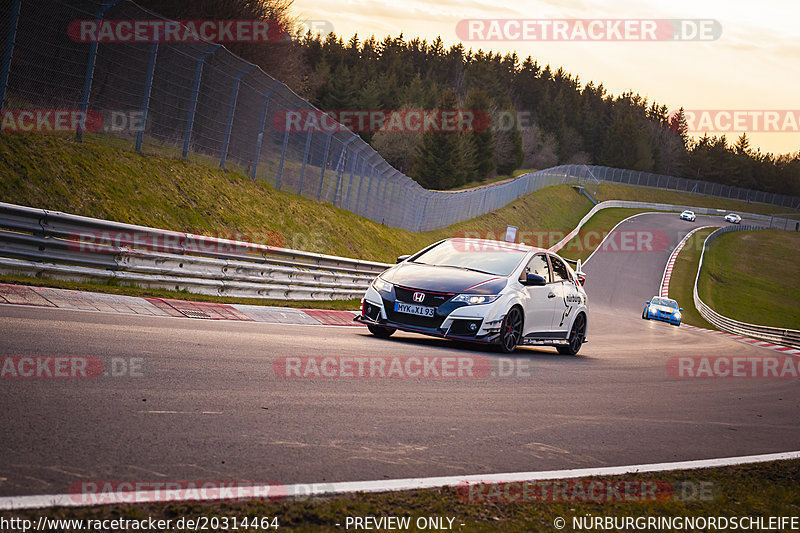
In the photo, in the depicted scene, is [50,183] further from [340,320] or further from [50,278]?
[340,320]

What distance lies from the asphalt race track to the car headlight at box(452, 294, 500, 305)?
27.9 inches

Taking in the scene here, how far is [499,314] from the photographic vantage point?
11.6 meters

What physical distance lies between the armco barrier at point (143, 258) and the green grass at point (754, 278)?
38.5m

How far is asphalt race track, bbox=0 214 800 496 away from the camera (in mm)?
4602

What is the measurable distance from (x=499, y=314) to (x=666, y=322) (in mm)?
26079

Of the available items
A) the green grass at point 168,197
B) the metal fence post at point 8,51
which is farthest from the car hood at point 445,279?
the metal fence post at point 8,51

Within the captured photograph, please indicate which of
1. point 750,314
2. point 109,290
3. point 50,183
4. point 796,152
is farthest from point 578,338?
point 796,152

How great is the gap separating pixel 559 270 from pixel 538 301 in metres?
1.44

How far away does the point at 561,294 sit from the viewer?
1364cm

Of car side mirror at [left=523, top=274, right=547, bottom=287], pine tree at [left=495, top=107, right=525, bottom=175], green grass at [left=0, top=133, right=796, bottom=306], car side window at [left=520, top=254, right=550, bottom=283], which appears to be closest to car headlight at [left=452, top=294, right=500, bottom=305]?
car side mirror at [left=523, top=274, right=547, bottom=287]

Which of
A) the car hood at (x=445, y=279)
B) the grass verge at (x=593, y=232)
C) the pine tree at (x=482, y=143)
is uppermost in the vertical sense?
the pine tree at (x=482, y=143)

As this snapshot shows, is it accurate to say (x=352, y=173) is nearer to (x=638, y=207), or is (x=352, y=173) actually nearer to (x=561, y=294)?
(x=561, y=294)

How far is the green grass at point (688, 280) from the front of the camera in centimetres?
4381

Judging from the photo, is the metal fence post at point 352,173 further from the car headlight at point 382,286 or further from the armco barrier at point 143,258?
the car headlight at point 382,286
